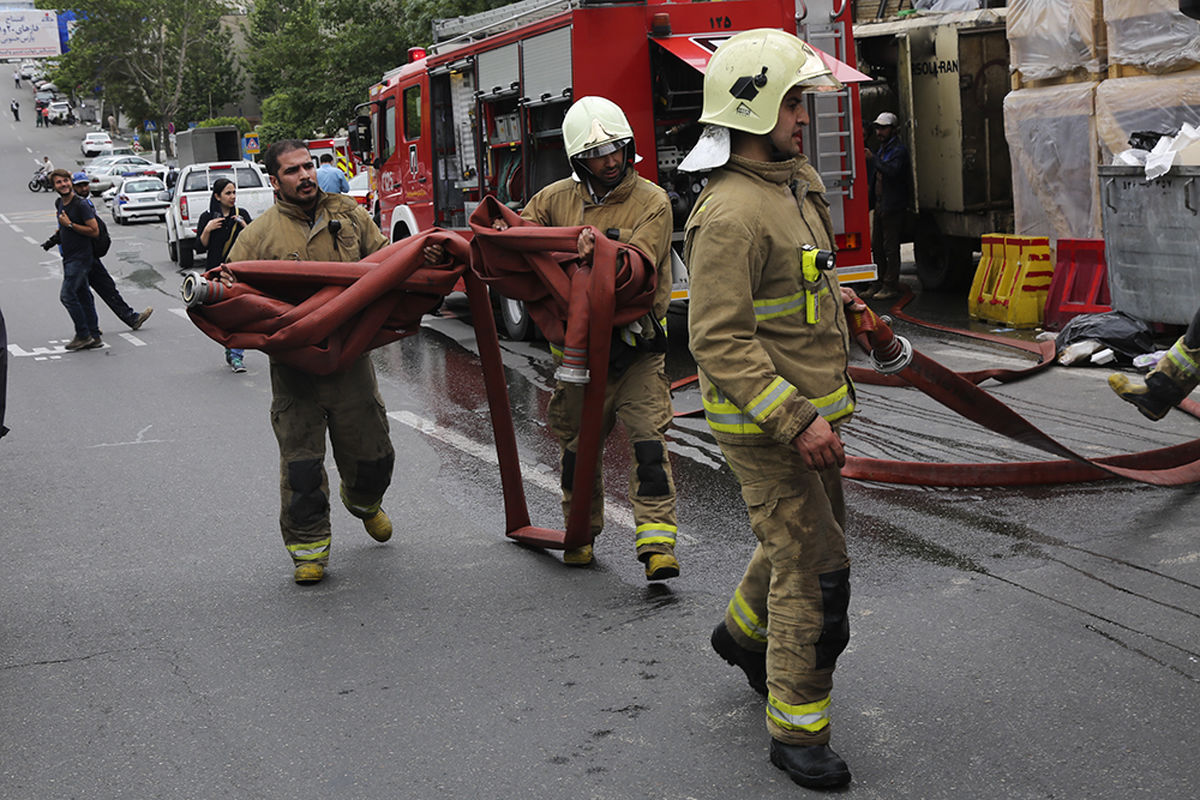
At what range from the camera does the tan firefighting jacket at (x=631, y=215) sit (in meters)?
5.67

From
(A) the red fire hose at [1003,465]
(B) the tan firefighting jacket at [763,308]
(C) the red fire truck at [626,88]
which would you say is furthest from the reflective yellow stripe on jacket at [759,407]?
(C) the red fire truck at [626,88]

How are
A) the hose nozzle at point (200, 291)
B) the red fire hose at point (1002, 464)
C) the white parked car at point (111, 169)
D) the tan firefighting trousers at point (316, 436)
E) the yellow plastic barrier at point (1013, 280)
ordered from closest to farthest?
the red fire hose at point (1002, 464), the hose nozzle at point (200, 291), the tan firefighting trousers at point (316, 436), the yellow plastic barrier at point (1013, 280), the white parked car at point (111, 169)

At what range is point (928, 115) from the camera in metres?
14.4

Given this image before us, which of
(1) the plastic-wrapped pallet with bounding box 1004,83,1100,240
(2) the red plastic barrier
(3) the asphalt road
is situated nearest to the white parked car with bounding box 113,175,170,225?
(1) the plastic-wrapped pallet with bounding box 1004,83,1100,240

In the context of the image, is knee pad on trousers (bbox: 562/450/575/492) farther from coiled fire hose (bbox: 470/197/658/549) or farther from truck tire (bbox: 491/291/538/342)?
Answer: truck tire (bbox: 491/291/538/342)

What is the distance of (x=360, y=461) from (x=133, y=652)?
4.60 ft

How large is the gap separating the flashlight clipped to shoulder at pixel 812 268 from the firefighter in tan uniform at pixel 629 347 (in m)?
1.76

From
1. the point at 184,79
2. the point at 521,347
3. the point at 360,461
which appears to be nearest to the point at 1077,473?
the point at 360,461

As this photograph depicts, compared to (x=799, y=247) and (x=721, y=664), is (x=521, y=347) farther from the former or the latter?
(x=799, y=247)

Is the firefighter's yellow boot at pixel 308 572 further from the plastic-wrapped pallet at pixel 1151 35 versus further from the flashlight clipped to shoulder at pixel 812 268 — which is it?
the plastic-wrapped pallet at pixel 1151 35

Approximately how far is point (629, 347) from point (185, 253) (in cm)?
2116

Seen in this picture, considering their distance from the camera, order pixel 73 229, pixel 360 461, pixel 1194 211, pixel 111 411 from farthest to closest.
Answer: pixel 73 229 → pixel 111 411 → pixel 1194 211 → pixel 360 461

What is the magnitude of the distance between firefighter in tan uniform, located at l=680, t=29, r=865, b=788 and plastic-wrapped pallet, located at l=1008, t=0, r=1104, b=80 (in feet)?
29.1

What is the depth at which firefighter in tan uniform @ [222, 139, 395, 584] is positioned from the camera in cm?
586
